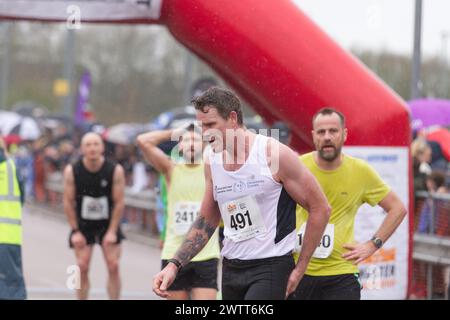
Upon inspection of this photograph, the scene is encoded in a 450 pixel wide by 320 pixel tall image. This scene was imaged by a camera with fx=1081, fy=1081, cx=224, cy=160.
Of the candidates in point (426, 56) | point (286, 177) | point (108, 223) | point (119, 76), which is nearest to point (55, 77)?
point (119, 76)

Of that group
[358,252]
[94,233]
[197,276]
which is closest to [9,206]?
[197,276]

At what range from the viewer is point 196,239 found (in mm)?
6344

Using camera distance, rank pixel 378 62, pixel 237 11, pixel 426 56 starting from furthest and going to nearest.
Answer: pixel 426 56 → pixel 378 62 → pixel 237 11

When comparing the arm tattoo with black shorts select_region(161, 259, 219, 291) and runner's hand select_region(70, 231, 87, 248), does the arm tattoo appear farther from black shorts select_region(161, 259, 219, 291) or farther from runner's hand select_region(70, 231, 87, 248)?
runner's hand select_region(70, 231, 87, 248)

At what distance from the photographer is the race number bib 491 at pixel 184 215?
8961mm

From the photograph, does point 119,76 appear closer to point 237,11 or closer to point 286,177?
point 237,11

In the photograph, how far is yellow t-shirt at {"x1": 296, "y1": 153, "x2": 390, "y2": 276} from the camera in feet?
23.1

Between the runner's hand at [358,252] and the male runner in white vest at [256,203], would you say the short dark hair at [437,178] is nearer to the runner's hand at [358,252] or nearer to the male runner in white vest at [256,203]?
the runner's hand at [358,252]

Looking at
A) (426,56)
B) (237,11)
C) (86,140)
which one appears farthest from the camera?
(426,56)

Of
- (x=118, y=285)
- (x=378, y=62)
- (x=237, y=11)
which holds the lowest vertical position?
(x=118, y=285)

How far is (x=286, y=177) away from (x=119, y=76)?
143 feet

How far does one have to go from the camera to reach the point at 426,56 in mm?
43000

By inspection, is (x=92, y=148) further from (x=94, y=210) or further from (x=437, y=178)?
(x=437, y=178)

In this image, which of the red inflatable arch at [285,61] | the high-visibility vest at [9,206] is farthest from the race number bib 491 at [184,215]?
the high-visibility vest at [9,206]
